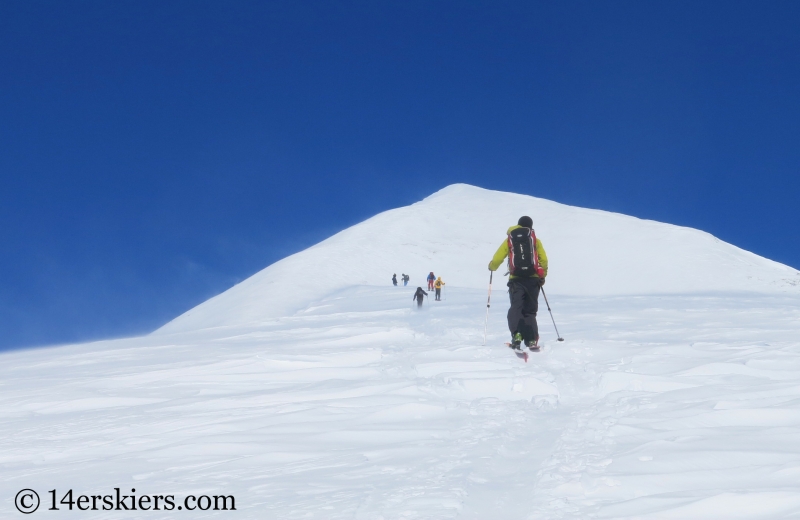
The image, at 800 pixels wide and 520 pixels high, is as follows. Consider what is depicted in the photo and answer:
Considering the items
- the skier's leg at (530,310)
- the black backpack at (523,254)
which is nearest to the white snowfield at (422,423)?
the skier's leg at (530,310)

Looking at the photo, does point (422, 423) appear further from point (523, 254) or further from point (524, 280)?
point (523, 254)

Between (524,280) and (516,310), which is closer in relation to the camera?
(516,310)

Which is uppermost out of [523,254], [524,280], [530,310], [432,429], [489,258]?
[489,258]

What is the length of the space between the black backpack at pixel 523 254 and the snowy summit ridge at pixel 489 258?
22206mm

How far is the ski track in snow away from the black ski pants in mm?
451

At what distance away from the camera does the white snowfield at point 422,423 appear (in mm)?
3590

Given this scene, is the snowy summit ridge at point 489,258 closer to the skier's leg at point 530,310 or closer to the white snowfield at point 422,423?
the white snowfield at point 422,423

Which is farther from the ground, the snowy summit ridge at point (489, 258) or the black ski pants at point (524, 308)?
A: the snowy summit ridge at point (489, 258)

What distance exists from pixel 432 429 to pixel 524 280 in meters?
4.68

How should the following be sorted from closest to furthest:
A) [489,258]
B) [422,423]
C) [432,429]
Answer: [432,429] → [422,423] → [489,258]

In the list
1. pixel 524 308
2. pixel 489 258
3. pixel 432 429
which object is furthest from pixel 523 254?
pixel 489 258

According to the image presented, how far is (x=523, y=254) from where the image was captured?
9.38m

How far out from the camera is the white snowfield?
3.59 meters

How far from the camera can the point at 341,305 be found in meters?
25.0
